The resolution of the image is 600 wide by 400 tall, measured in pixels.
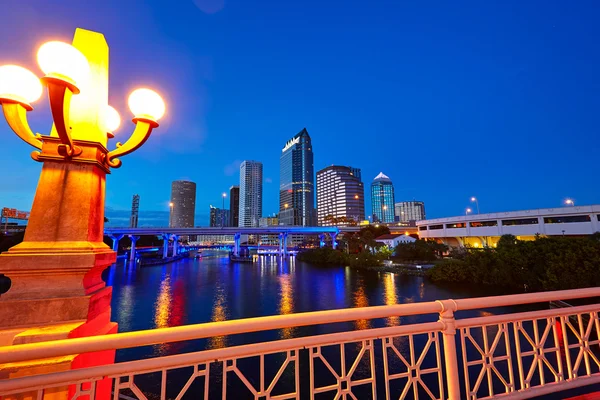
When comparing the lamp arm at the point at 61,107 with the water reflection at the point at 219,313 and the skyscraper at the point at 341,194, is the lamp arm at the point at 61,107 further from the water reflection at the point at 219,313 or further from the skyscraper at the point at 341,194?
the skyscraper at the point at 341,194

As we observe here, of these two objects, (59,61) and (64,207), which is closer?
(59,61)

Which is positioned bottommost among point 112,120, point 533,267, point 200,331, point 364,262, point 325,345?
point 364,262

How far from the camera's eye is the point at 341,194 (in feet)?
523

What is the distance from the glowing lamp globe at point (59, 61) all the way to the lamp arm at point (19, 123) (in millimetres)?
753

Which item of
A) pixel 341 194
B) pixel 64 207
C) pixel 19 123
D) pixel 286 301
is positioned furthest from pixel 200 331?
pixel 341 194

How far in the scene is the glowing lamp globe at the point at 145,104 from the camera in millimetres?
3379

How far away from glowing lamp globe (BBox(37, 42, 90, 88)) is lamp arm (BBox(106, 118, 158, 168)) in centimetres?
90

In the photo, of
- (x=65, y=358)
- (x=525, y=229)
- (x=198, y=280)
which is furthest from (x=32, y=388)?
(x=525, y=229)

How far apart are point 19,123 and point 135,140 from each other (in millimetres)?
1050

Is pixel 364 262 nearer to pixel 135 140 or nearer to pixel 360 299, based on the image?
pixel 360 299

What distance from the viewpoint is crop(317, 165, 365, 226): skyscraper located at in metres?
156

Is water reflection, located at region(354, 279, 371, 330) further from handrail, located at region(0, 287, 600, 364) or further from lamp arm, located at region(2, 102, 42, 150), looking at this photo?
lamp arm, located at region(2, 102, 42, 150)

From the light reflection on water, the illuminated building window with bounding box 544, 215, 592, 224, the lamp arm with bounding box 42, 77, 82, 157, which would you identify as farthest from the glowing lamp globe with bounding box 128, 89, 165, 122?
the illuminated building window with bounding box 544, 215, 592, 224

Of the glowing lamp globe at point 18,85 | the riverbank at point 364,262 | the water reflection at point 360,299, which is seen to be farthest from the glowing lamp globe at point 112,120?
the riverbank at point 364,262
